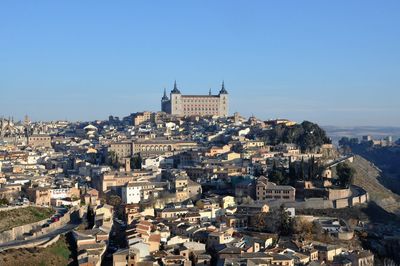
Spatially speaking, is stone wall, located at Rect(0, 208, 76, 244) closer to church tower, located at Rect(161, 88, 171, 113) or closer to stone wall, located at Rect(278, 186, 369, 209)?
stone wall, located at Rect(278, 186, 369, 209)

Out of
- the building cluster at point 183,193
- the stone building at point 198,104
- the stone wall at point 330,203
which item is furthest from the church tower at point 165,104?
the stone wall at point 330,203

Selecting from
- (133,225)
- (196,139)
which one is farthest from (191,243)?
(196,139)

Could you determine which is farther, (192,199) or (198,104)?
(198,104)

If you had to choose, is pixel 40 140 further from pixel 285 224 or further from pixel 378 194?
pixel 285 224

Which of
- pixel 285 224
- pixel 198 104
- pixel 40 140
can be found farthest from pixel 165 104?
pixel 285 224

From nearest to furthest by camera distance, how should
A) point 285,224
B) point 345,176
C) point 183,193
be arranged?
point 285,224 < point 183,193 < point 345,176

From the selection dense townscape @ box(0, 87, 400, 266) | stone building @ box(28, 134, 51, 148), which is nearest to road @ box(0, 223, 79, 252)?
dense townscape @ box(0, 87, 400, 266)
